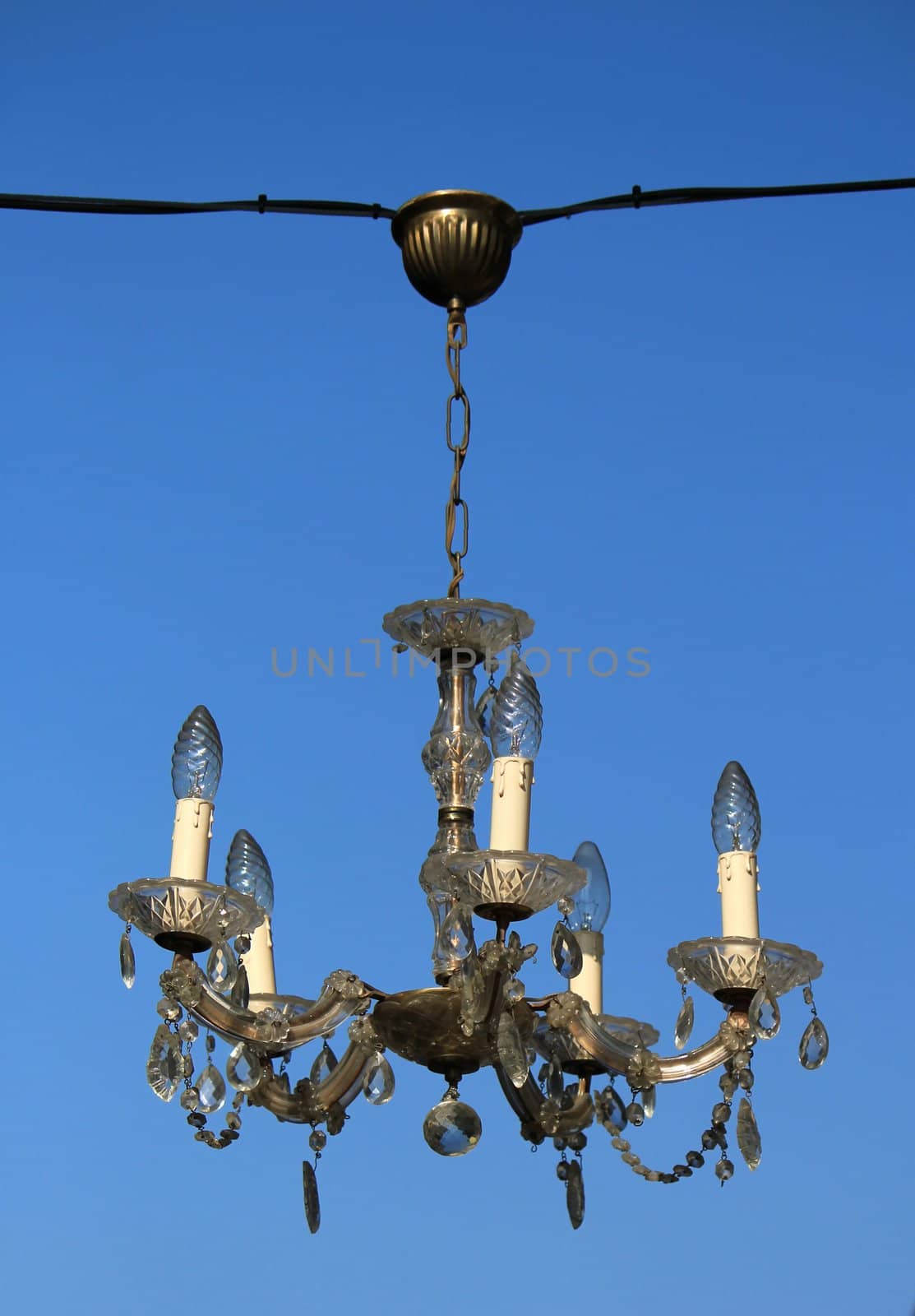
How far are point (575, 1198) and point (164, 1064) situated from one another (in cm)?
73

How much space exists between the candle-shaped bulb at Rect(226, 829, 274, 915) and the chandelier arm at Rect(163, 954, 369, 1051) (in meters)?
0.32

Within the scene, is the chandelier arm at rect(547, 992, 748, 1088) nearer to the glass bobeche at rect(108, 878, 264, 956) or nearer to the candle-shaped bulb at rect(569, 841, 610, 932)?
the candle-shaped bulb at rect(569, 841, 610, 932)

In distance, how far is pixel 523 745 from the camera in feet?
8.18

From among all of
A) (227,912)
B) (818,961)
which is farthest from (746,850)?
(227,912)

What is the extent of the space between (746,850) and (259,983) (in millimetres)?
895

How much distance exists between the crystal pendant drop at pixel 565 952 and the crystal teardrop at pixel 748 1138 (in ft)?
1.49

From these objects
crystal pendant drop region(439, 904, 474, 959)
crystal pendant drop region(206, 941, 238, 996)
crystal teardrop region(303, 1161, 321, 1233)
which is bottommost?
crystal teardrop region(303, 1161, 321, 1233)

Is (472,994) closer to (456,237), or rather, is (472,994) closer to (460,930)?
(460,930)

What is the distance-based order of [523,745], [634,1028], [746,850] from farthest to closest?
[634,1028] → [746,850] → [523,745]

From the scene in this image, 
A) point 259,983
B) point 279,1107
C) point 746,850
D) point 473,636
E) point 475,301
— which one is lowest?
point 279,1107

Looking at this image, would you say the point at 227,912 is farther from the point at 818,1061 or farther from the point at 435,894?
the point at 818,1061

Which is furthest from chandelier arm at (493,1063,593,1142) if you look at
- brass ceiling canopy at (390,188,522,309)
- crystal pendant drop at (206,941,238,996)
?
brass ceiling canopy at (390,188,522,309)

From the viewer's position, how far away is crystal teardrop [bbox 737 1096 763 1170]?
8.44ft

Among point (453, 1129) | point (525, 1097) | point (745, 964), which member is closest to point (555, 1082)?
point (525, 1097)
